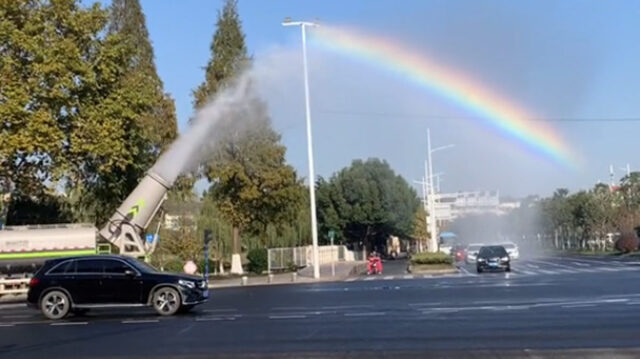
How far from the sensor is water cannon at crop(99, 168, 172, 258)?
36219 millimetres

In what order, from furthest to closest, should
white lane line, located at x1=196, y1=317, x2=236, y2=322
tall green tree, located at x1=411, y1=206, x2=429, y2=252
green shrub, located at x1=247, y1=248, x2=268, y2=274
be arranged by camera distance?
tall green tree, located at x1=411, y1=206, x2=429, y2=252
green shrub, located at x1=247, y1=248, x2=268, y2=274
white lane line, located at x1=196, y1=317, x2=236, y2=322

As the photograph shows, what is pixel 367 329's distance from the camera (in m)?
16.5

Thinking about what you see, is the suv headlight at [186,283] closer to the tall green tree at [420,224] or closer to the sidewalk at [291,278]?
the sidewalk at [291,278]

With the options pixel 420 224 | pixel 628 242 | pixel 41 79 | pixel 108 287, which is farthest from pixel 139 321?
pixel 420 224

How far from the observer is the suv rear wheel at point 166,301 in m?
22.4

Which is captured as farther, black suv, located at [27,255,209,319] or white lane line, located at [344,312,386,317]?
black suv, located at [27,255,209,319]

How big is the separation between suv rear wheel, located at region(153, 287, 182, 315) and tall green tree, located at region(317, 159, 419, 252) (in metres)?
73.2

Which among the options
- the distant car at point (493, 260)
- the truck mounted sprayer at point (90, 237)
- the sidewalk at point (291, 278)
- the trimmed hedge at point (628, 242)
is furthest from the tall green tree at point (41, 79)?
the trimmed hedge at point (628, 242)

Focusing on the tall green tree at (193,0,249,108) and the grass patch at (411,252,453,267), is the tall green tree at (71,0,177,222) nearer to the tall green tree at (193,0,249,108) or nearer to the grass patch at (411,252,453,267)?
the tall green tree at (193,0,249,108)

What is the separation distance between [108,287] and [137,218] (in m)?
14.1

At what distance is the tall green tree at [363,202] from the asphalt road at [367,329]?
230 feet

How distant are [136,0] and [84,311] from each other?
140 ft

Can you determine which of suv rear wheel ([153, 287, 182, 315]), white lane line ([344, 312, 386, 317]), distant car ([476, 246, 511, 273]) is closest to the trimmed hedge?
distant car ([476, 246, 511, 273])

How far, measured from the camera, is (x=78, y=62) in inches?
1640
